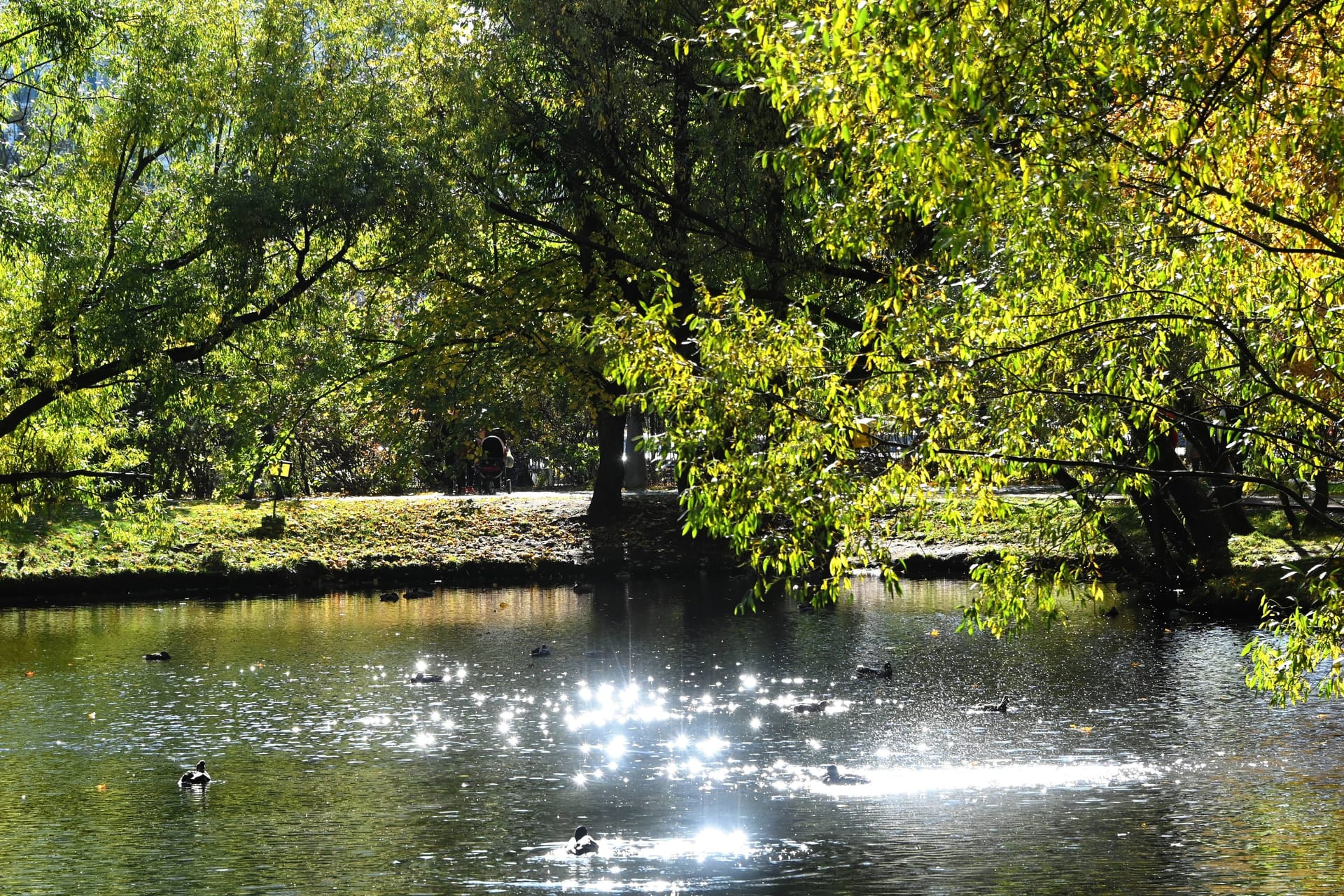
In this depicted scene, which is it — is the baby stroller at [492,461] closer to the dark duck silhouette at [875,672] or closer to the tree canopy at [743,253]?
the tree canopy at [743,253]

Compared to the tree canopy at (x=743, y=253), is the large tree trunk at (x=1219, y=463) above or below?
below

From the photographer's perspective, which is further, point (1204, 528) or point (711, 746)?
point (1204, 528)

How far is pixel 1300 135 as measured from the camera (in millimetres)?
7605

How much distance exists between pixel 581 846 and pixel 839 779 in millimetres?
2895

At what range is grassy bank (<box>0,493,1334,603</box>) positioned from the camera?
89.7 feet

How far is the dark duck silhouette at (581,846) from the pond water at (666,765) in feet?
0.37

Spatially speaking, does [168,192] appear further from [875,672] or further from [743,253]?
[875,672]

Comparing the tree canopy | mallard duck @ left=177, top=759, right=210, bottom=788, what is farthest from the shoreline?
mallard duck @ left=177, top=759, right=210, bottom=788

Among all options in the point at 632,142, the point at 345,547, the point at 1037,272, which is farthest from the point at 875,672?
the point at 345,547

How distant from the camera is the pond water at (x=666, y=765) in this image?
9188 mm

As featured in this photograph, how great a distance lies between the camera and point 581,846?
9.59 m

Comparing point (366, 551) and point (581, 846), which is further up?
point (366, 551)

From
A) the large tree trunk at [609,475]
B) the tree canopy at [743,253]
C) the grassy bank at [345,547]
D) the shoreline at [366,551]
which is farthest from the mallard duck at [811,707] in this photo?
the large tree trunk at [609,475]

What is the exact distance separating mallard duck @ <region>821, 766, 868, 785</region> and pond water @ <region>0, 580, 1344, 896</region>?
0.69ft
